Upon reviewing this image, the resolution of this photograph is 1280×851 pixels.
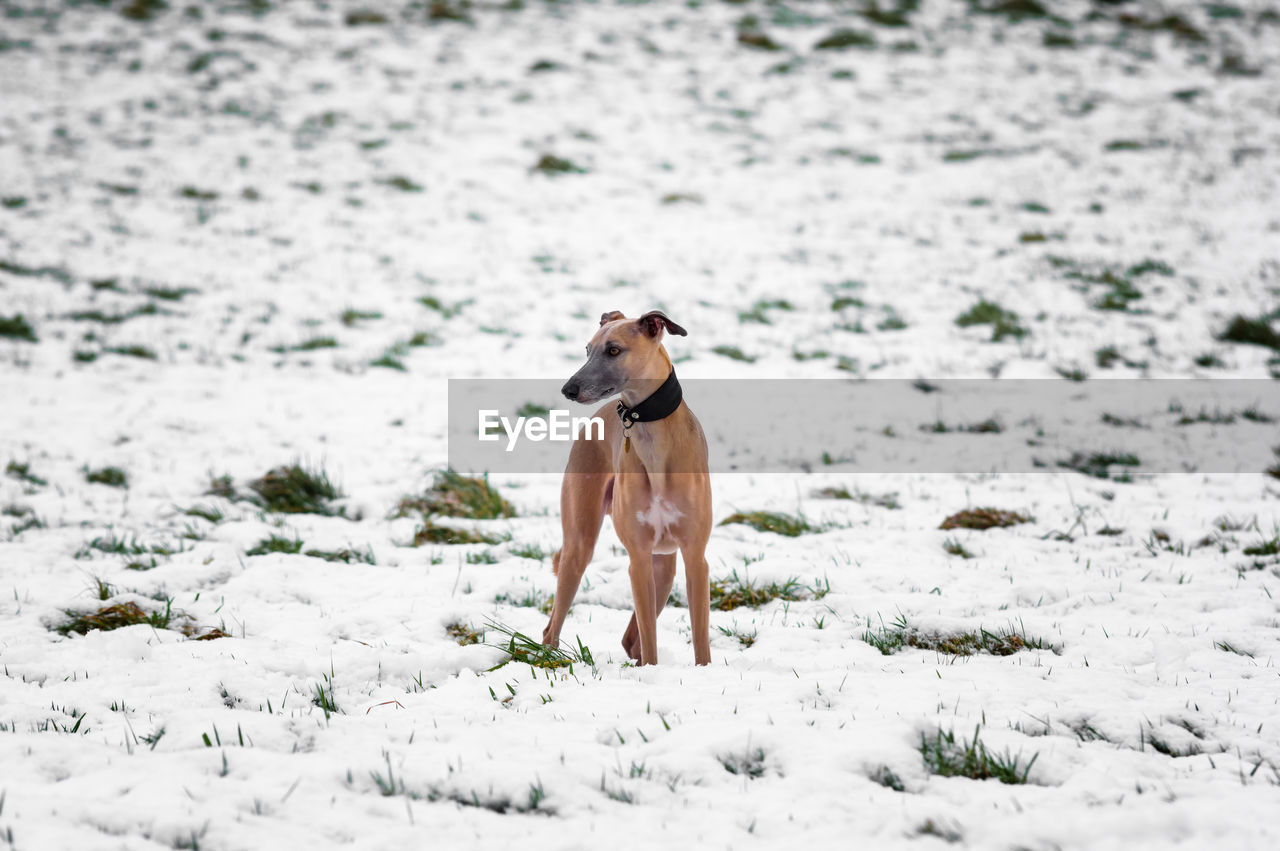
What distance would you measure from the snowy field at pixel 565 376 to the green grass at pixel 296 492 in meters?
0.07

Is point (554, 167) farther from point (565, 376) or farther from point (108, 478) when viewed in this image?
point (108, 478)

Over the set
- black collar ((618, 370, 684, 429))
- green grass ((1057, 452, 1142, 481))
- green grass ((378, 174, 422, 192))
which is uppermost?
green grass ((378, 174, 422, 192))

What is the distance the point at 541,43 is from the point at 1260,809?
26.0 metres

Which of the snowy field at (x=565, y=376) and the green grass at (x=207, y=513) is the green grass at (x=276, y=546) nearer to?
the snowy field at (x=565, y=376)

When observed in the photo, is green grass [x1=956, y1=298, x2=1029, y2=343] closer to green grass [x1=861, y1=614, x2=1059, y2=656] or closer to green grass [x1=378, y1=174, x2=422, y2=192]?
green grass [x1=861, y1=614, x2=1059, y2=656]

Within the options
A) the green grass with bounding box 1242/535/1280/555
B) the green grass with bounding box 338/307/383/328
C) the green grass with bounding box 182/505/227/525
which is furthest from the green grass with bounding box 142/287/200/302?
the green grass with bounding box 1242/535/1280/555

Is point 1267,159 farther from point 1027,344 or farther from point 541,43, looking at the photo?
point 541,43

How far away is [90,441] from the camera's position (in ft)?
24.1

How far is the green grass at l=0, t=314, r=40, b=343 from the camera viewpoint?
31.7ft

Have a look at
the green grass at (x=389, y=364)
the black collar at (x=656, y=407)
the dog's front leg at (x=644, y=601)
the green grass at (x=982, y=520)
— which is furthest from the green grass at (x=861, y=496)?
the green grass at (x=389, y=364)

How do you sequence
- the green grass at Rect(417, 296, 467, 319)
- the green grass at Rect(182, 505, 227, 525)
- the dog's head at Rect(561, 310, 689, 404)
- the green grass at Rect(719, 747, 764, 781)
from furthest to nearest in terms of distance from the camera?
the green grass at Rect(417, 296, 467, 319)
the green grass at Rect(182, 505, 227, 525)
the dog's head at Rect(561, 310, 689, 404)
the green grass at Rect(719, 747, 764, 781)

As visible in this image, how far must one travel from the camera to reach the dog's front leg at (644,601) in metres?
3.59

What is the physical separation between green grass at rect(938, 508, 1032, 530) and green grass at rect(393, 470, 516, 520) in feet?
11.0

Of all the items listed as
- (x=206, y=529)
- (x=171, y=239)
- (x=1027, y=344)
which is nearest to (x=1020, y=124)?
(x=1027, y=344)
